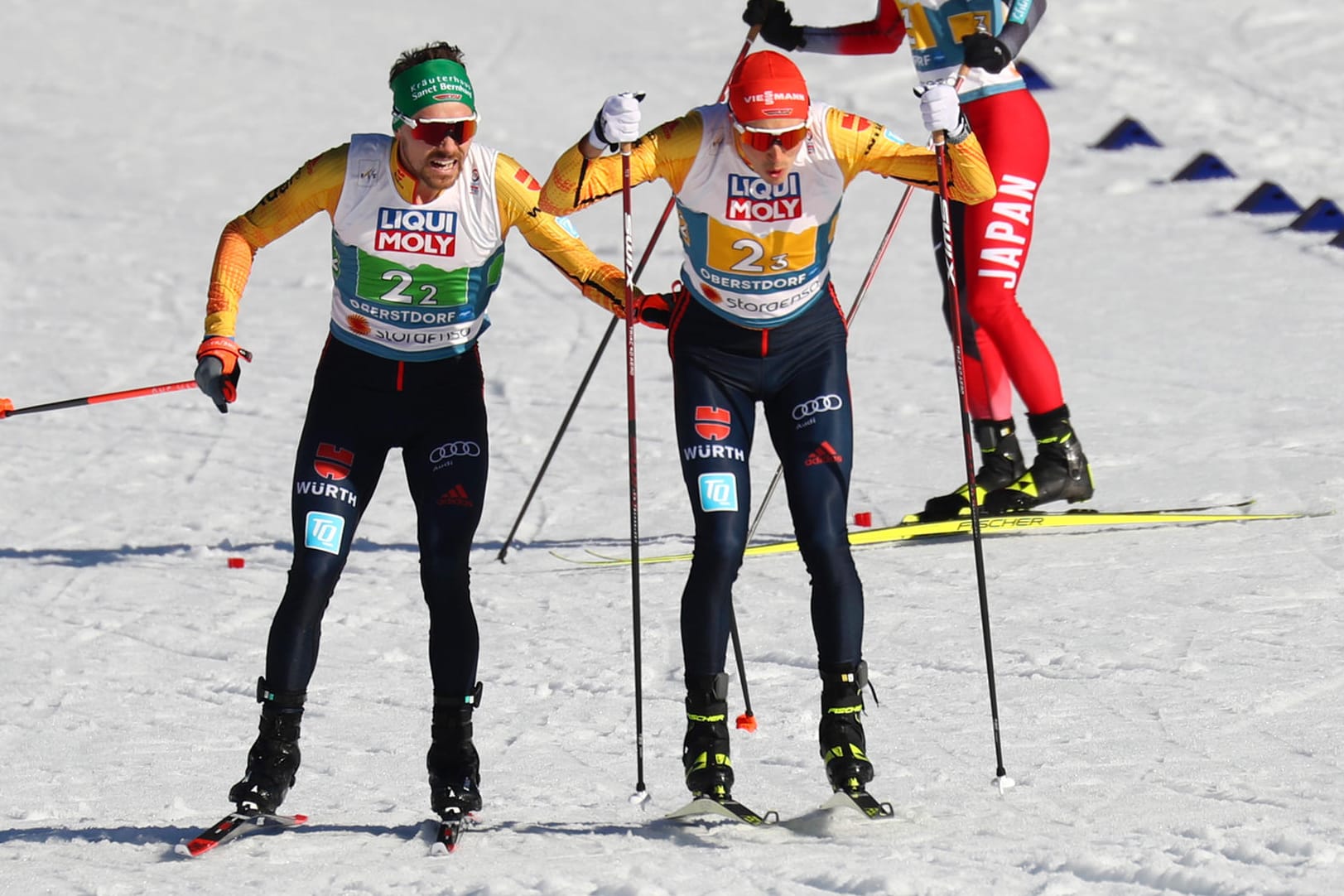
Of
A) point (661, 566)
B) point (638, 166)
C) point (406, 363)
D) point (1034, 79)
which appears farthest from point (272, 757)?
point (1034, 79)

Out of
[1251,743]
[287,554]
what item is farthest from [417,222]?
[287,554]

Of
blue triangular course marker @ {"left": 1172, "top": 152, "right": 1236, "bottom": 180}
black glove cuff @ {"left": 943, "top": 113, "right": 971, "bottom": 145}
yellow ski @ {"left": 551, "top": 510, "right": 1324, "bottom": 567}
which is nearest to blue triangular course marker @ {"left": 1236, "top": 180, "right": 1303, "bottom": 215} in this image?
blue triangular course marker @ {"left": 1172, "top": 152, "right": 1236, "bottom": 180}

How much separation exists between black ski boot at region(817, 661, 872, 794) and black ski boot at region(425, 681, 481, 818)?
0.94 m

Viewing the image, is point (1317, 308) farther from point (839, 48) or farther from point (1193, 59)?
point (1193, 59)

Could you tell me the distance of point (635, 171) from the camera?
17.8ft

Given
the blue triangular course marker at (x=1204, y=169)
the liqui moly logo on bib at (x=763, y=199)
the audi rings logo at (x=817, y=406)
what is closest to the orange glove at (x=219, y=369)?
the liqui moly logo on bib at (x=763, y=199)

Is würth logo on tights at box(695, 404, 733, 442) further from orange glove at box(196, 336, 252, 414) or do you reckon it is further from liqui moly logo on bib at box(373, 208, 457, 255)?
orange glove at box(196, 336, 252, 414)

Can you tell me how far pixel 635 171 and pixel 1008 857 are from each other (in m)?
2.07

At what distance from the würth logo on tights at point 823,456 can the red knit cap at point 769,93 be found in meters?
0.89

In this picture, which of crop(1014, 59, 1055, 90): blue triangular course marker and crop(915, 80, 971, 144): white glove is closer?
crop(915, 80, 971, 144): white glove

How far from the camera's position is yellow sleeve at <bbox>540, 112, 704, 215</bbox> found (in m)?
5.41

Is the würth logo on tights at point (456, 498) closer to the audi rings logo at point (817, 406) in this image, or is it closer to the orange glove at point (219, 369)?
the orange glove at point (219, 369)

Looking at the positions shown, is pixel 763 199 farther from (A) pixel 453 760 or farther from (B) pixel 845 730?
(A) pixel 453 760

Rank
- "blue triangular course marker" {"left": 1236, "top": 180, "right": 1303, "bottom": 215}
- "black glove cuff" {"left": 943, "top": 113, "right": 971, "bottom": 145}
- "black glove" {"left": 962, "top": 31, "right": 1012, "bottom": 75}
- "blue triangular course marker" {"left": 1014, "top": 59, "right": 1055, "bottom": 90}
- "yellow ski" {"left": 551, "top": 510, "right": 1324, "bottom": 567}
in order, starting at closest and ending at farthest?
1. "black glove cuff" {"left": 943, "top": 113, "right": 971, "bottom": 145}
2. "black glove" {"left": 962, "top": 31, "right": 1012, "bottom": 75}
3. "yellow ski" {"left": 551, "top": 510, "right": 1324, "bottom": 567}
4. "blue triangular course marker" {"left": 1236, "top": 180, "right": 1303, "bottom": 215}
5. "blue triangular course marker" {"left": 1014, "top": 59, "right": 1055, "bottom": 90}
